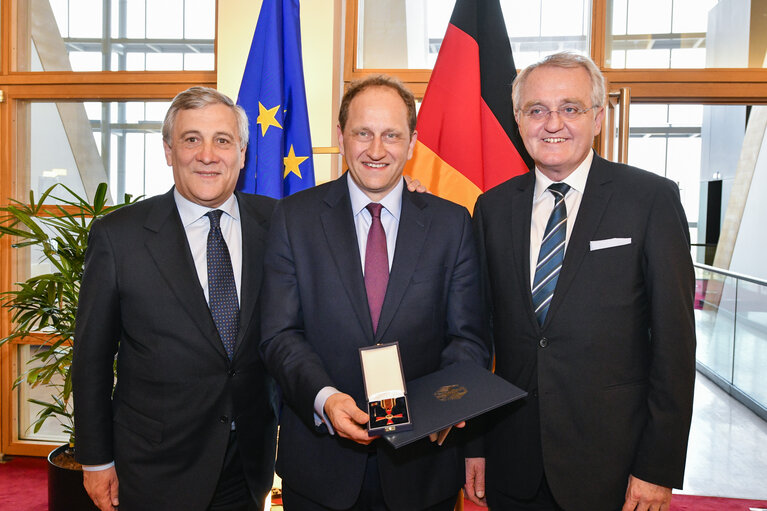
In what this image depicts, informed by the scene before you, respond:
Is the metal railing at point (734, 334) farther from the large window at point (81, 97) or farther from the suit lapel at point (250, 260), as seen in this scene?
the large window at point (81, 97)

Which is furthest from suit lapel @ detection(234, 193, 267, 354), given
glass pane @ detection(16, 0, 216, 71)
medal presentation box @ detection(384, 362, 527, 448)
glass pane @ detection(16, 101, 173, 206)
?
glass pane @ detection(16, 101, 173, 206)

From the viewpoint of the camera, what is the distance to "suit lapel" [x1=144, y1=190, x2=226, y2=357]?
6.10ft

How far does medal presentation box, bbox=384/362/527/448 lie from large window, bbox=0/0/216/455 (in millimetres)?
3314

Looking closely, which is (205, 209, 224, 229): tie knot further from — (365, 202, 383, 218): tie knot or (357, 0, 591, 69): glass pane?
(357, 0, 591, 69): glass pane

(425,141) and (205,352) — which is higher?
(425,141)

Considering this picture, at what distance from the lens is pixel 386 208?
1.91 metres

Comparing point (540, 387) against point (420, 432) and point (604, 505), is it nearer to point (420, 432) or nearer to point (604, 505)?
point (604, 505)

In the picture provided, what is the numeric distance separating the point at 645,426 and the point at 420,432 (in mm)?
827

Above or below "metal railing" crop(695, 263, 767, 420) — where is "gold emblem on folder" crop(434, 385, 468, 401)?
above

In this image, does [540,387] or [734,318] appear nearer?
[540,387]

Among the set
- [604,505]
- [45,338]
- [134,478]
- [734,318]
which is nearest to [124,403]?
[134,478]

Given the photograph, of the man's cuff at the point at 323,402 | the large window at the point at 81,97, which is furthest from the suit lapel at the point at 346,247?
the large window at the point at 81,97

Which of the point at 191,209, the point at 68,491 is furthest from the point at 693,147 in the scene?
the point at 68,491

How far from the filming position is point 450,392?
5.06 ft
